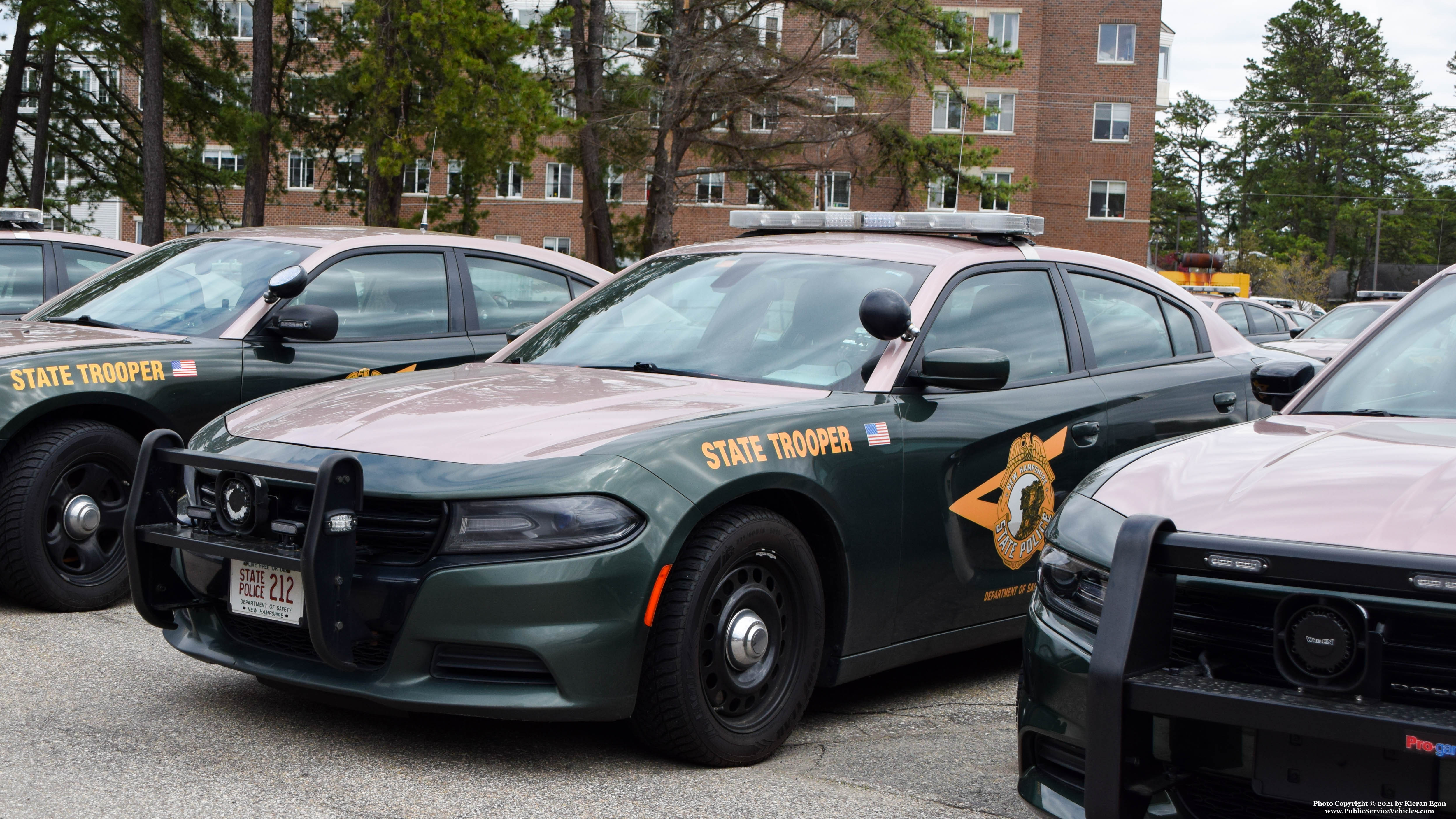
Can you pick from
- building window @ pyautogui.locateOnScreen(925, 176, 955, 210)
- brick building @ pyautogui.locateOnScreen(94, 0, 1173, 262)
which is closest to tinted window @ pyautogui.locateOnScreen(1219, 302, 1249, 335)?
building window @ pyautogui.locateOnScreen(925, 176, 955, 210)

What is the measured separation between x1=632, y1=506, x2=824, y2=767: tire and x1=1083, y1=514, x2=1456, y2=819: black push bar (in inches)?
53.1

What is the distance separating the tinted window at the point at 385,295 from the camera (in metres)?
7.08

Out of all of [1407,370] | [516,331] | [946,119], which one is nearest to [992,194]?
[946,119]

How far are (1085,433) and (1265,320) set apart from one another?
60.9 feet

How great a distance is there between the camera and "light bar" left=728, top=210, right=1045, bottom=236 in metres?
5.45

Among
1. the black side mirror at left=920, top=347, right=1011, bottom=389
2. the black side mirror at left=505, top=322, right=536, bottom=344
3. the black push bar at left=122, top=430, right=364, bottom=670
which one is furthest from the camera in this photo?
the black side mirror at left=505, top=322, right=536, bottom=344

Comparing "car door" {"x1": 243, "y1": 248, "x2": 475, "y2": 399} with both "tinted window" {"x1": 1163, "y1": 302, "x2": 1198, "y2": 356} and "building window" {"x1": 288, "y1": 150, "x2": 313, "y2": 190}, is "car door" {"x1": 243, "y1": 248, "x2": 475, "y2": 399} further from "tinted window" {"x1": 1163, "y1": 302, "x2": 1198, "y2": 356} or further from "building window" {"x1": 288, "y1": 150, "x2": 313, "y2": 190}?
"building window" {"x1": 288, "y1": 150, "x2": 313, "y2": 190}

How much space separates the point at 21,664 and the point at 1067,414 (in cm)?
389

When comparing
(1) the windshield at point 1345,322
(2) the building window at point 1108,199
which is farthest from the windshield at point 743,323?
(2) the building window at point 1108,199

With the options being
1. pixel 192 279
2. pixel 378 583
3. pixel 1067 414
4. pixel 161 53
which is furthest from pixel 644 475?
pixel 161 53

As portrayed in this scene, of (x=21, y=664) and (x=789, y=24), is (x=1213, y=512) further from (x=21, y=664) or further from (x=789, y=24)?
(x=789, y=24)

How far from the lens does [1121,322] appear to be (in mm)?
5770

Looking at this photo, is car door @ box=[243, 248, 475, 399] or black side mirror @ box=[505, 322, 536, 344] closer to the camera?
car door @ box=[243, 248, 475, 399]

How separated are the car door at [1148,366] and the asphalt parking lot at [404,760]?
4.23 ft
